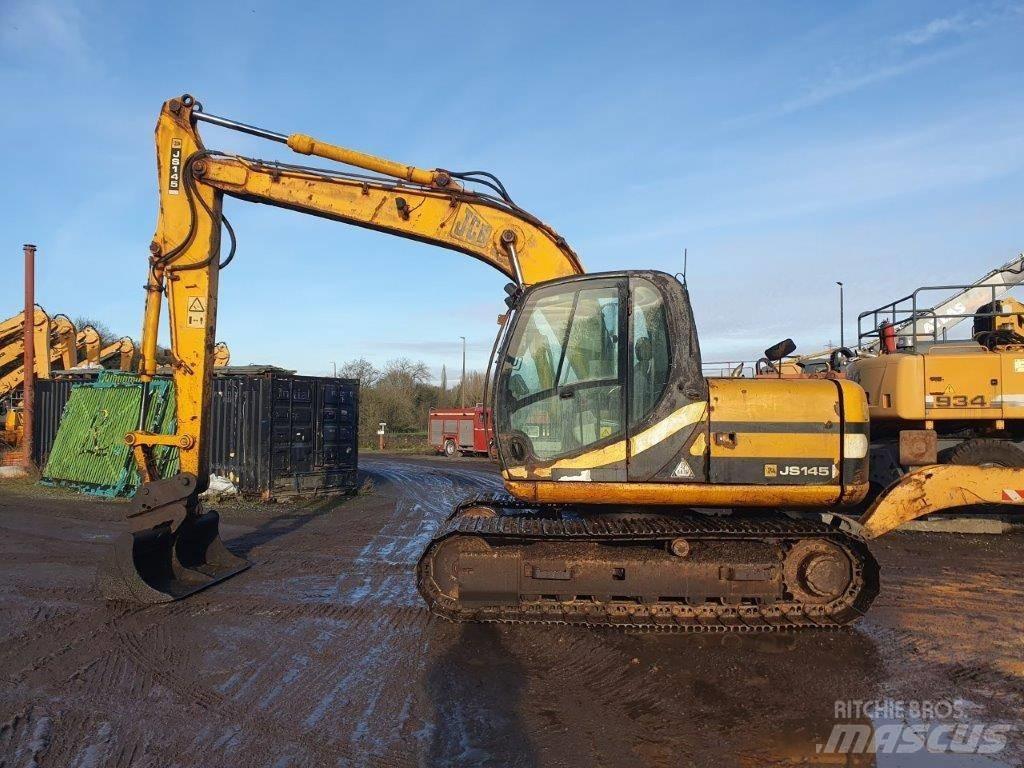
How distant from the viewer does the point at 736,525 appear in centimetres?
535

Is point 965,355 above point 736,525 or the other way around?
above

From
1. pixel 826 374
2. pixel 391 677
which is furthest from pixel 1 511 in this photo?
pixel 826 374

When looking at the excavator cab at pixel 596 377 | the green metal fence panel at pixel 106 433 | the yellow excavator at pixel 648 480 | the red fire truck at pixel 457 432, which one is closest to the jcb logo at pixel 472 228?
the yellow excavator at pixel 648 480

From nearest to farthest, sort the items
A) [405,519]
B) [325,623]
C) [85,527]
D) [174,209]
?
[325,623] → [174,209] → [85,527] → [405,519]

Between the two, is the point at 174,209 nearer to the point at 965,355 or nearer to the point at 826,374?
the point at 826,374

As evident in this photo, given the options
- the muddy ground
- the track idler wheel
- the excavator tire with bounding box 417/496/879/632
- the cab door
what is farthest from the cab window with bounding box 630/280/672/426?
the muddy ground

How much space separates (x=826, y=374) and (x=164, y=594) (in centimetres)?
683

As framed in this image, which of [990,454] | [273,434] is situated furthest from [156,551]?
[990,454]

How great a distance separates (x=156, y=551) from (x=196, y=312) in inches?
91.0

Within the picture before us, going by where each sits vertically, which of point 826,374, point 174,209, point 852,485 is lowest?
point 852,485

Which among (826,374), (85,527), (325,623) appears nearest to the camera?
(325,623)

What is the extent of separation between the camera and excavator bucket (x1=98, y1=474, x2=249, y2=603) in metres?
6.06

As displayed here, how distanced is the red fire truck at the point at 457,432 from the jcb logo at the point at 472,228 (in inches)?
820

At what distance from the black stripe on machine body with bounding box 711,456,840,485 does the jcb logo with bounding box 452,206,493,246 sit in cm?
291
